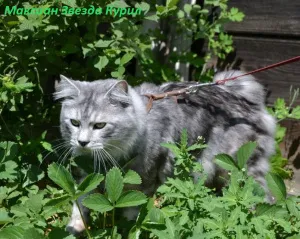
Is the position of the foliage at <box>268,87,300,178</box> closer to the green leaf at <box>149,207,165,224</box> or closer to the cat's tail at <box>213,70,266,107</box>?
the cat's tail at <box>213,70,266,107</box>

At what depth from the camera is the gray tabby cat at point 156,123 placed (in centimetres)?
276

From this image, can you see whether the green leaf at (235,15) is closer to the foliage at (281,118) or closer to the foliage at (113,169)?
the foliage at (113,169)

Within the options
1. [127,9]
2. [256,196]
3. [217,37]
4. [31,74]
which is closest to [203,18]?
[217,37]

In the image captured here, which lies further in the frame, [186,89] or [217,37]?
[217,37]

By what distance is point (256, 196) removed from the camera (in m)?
2.20

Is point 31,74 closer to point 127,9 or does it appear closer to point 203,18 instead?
point 127,9

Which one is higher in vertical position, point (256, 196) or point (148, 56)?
point (148, 56)

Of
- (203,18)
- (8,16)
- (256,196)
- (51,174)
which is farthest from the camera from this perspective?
(203,18)

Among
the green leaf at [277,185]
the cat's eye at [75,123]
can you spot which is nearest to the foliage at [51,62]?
the cat's eye at [75,123]

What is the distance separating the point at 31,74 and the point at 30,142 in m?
0.44

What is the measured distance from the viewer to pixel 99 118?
273 cm

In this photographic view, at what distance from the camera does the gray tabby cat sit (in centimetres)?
276

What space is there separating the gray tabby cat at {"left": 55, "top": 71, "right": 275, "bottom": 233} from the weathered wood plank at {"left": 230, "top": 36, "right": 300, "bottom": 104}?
519mm

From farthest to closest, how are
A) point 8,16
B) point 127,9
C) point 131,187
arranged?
point 127,9, point 8,16, point 131,187
